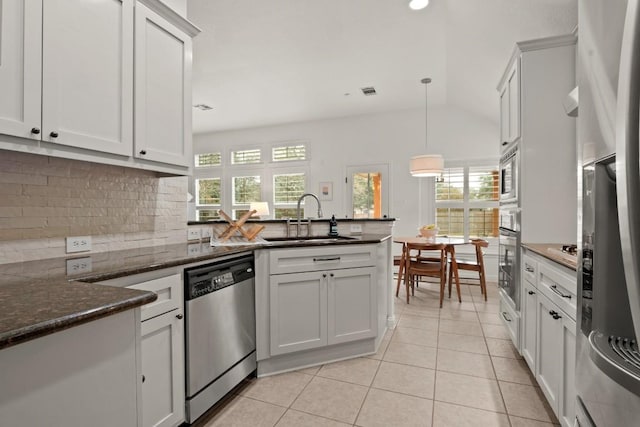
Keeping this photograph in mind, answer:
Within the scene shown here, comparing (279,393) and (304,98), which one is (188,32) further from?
(304,98)

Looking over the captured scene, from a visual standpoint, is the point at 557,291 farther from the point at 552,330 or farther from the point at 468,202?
the point at 468,202

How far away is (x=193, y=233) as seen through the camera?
2477mm

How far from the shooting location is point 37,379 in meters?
0.65

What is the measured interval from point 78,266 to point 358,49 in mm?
3373

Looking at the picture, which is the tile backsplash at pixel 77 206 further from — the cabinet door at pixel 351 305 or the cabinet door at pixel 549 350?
the cabinet door at pixel 549 350

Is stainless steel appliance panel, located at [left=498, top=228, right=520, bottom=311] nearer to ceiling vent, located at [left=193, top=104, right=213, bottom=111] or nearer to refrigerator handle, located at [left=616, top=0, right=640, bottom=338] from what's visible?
refrigerator handle, located at [left=616, top=0, right=640, bottom=338]

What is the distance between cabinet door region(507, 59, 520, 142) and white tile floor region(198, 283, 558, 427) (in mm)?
1687

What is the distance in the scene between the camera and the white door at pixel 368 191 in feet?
19.2

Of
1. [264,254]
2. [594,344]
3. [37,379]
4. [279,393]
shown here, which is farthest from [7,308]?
[279,393]

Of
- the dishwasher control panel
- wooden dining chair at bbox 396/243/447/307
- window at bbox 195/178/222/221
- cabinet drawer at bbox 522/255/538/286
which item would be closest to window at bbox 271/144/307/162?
window at bbox 195/178/222/221

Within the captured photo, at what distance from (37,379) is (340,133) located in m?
5.93

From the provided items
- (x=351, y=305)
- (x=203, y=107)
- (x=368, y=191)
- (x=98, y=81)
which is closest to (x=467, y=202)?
(x=368, y=191)

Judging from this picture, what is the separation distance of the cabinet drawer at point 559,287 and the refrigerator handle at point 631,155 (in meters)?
1.03

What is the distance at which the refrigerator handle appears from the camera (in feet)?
1.58
